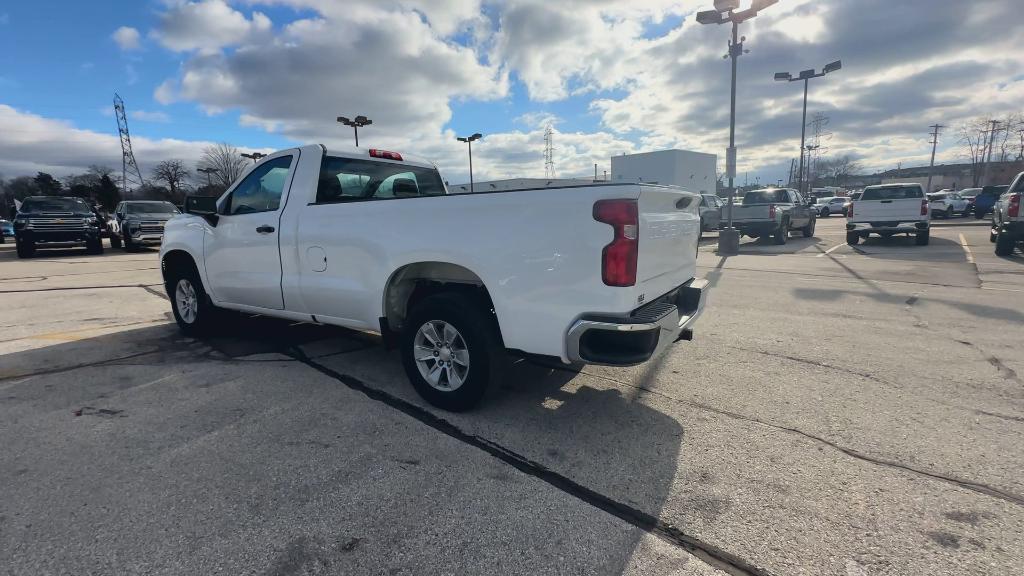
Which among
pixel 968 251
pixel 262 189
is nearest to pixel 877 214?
pixel 968 251

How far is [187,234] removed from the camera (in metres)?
5.60

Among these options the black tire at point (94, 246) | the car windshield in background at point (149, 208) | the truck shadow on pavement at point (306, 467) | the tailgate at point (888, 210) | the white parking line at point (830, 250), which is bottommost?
the white parking line at point (830, 250)

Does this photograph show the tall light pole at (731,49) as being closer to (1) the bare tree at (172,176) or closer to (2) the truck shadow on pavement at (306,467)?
(2) the truck shadow on pavement at (306,467)

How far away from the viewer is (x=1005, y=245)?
39.1ft

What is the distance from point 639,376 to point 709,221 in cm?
1903

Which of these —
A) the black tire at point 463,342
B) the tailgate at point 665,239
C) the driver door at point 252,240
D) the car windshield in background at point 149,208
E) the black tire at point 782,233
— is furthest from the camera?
the car windshield in background at point 149,208

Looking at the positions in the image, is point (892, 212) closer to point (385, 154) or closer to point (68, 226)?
point (385, 154)

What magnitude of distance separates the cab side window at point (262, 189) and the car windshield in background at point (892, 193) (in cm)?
1669

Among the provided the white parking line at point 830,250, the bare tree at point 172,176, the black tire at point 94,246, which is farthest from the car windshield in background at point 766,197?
the bare tree at point 172,176

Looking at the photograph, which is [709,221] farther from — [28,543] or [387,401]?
[28,543]

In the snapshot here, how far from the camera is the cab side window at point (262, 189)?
461cm

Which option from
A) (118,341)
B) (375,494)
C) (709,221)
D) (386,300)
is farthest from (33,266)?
(709,221)

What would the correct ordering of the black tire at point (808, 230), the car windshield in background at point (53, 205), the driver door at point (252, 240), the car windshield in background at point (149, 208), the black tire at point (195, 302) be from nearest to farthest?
the driver door at point (252, 240) → the black tire at point (195, 302) → the car windshield in background at point (53, 205) → the car windshield in background at point (149, 208) → the black tire at point (808, 230)

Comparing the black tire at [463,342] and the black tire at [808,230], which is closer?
the black tire at [463,342]
